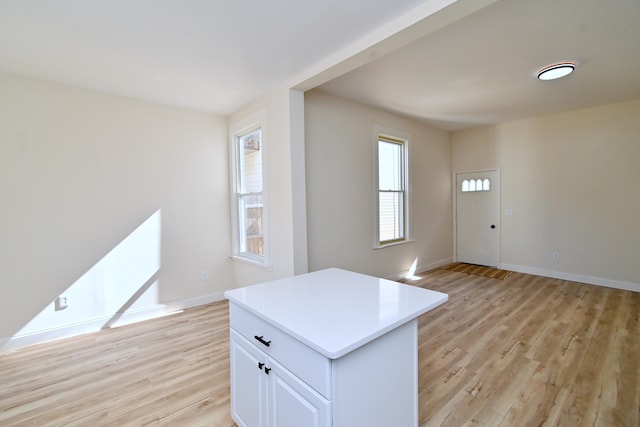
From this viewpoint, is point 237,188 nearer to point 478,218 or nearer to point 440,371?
point 440,371

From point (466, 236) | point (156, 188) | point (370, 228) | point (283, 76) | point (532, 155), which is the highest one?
point (283, 76)

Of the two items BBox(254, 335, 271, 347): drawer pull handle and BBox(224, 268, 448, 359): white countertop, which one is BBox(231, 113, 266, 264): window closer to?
BBox(224, 268, 448, 359): white countertop

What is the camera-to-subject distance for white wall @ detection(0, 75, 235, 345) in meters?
2.69

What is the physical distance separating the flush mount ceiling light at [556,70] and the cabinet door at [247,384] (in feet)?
12.3

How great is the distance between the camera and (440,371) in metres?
2.22

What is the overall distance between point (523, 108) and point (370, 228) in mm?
2935

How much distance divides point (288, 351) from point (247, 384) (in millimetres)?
506

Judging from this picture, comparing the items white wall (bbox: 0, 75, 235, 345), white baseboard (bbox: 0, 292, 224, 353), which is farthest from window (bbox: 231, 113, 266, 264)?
white baseboard (bbox: 0, 292, 224, 353)

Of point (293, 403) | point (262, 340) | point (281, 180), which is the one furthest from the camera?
point (281, 180)

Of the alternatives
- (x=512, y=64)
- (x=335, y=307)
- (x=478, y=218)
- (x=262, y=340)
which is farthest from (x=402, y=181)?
(x=262, y=340)

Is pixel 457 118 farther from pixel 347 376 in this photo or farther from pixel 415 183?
pixel 347 376

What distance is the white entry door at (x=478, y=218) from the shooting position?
17.5ft

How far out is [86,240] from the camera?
3016 mm

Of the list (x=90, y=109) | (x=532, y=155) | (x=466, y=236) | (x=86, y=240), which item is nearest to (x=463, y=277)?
(x=466, y=236)
